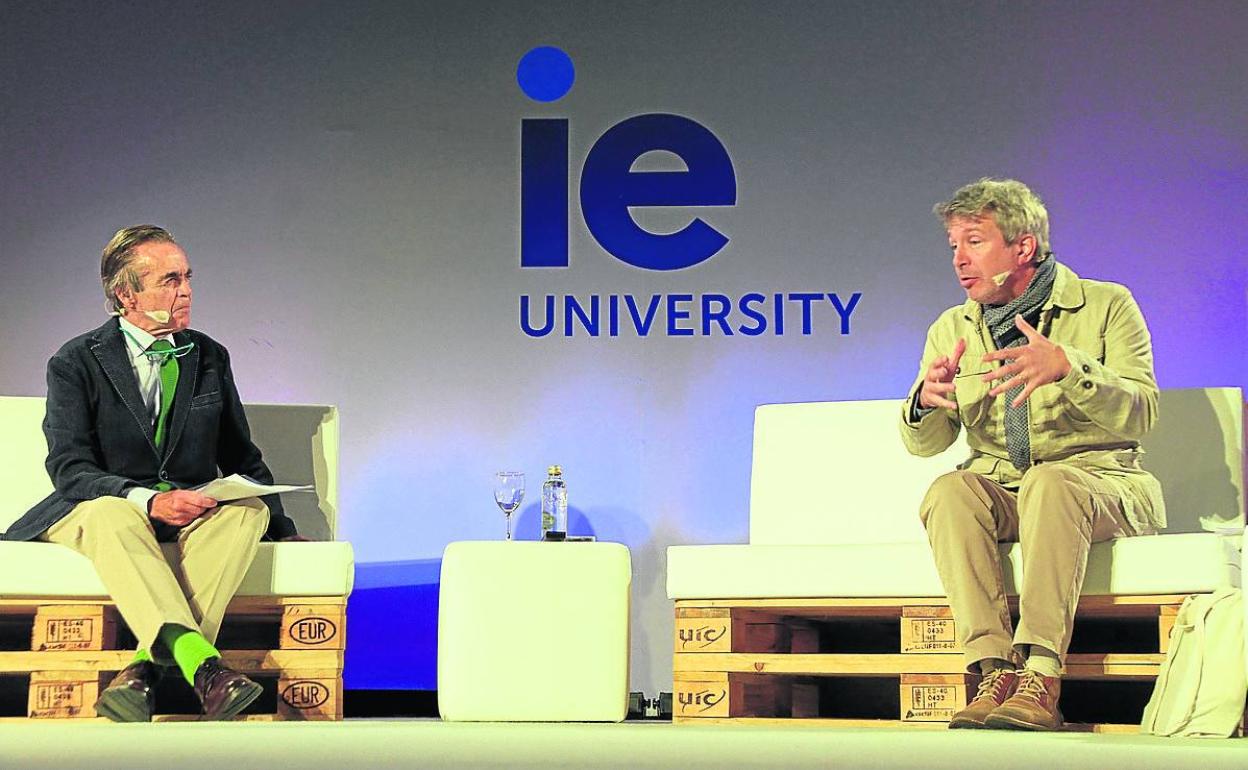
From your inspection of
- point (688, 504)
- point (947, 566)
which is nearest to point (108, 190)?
point (688, 504)

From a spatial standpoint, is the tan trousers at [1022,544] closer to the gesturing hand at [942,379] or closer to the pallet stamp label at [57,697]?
the gesturing hand at [942,379]

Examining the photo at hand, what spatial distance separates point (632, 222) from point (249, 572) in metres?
2.14

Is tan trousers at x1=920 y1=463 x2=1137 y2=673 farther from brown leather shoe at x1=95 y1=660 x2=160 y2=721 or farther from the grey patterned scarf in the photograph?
brown leather shoe at x1=95 y1=660 x2=160 y2=721

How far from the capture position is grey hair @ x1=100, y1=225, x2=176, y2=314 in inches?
160

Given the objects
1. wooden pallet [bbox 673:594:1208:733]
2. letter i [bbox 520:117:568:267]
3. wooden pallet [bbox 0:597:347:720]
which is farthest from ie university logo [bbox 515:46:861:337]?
wooden pallet [bbox 0:597:347:720]

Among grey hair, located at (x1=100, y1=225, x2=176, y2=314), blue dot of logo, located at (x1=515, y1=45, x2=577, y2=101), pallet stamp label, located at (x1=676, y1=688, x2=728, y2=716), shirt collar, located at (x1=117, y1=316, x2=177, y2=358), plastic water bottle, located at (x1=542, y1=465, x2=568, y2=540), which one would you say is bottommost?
pallet stamp label, located at (x1=676, y1=688, x2=728, y2=716)

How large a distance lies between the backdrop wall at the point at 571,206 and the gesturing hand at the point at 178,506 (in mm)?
1666

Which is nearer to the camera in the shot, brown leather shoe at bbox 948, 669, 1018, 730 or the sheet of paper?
brown leather shoe at bbox 948, 669, 1018, 730

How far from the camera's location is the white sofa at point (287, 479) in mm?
3811

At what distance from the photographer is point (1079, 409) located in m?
3.54

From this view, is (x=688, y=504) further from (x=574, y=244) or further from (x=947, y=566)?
(x=947, y=566)

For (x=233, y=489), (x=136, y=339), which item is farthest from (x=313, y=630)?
(x=136, y=339)

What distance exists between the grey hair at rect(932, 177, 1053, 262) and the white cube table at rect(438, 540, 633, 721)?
46.1 inches

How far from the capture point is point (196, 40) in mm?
5637
